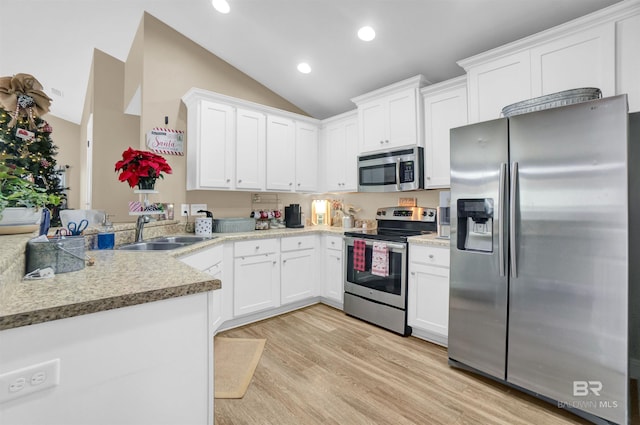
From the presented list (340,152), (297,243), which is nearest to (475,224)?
(297,243)

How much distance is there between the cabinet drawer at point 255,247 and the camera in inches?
116

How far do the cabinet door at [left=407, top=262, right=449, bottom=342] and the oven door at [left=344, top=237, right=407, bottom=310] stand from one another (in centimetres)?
9

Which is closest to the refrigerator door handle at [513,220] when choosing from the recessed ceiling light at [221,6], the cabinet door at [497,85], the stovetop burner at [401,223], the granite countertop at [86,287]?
the cabinet door at [497,85]

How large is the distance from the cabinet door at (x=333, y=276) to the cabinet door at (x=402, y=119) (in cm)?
138

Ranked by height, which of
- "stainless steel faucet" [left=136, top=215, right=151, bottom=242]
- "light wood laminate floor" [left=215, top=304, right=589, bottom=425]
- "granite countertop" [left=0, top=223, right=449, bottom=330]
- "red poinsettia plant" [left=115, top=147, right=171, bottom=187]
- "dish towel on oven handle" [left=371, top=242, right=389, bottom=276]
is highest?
"red poinsettia plant" [left=115, top=147, right=171, bottom=187]

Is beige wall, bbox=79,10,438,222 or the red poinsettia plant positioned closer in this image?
the red poinsettia plant

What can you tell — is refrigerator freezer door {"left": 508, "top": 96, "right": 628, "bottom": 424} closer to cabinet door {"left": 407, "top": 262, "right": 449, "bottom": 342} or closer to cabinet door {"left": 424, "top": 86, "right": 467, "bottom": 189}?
cabinet door {"left": 407, "top": 262, "right": 449, "bottom": 342}

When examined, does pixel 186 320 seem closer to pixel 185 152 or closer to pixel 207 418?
pixel 207 418

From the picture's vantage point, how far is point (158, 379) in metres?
0.94

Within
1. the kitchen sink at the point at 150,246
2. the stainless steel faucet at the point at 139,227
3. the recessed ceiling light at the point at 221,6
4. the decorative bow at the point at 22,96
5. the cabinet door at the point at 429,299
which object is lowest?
the cabinet door at the point at 429,299

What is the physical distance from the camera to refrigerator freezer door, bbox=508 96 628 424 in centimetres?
160

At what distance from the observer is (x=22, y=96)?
175 cm

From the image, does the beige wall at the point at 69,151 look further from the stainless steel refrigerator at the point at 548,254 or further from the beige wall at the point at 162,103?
the stainless steel refrigerator at the point at 548,254

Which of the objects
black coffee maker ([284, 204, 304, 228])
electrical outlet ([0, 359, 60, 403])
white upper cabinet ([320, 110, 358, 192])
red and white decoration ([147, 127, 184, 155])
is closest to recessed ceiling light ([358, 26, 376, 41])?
white upper cabinet ([320, 110, 358, 192])
